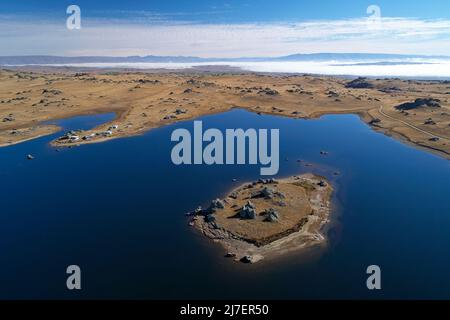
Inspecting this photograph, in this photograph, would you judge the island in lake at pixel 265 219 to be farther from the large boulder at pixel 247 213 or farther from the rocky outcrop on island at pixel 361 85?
the rocky outcrop on island at pixel 361 85

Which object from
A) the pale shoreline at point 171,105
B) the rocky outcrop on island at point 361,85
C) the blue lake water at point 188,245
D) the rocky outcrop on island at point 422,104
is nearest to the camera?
the blue lake water at point 188,245

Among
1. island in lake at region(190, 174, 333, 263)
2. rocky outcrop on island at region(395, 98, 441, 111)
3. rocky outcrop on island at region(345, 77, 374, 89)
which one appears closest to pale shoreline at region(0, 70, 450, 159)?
rocky outcrop on island at region(395, 98, 441, 111)

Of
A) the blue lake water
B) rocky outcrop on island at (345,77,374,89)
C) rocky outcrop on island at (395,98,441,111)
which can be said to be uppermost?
rocky outcrop on island at (345,77,374,89)

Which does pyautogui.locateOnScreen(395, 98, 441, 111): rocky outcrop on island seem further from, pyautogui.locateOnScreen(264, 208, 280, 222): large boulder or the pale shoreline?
pyautogui.locateOnScreen(264, 208, 280, 222): large boulder

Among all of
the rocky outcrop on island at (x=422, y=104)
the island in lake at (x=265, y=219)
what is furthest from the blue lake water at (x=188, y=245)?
the rocky outcrop on island at (x=422, y=104)

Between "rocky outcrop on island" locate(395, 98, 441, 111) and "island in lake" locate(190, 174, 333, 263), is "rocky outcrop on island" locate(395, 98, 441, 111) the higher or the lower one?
the higher one

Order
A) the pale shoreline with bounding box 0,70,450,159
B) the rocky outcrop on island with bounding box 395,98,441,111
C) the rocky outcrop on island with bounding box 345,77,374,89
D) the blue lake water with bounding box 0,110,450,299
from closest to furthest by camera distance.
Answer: the blue lake water with bounding box 0,110,450,299, the pale shoreline with bounding box 0,70,450,159, the rocky outcrop on island with bounding box 395,98,441,111, the rocky outcrop on island with bounding box 345,77,374,89

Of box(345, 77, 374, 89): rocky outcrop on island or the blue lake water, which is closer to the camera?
the blue lake water

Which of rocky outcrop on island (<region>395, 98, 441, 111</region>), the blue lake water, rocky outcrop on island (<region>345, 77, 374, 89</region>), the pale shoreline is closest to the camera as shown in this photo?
the blue lake water

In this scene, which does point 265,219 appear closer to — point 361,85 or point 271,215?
point 271,215
